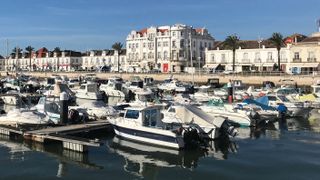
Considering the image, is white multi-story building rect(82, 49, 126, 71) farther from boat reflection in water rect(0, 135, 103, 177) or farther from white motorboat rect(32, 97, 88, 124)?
boat reflection in water rect(0, 135, 103, 177)

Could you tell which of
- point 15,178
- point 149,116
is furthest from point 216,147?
point 15,178

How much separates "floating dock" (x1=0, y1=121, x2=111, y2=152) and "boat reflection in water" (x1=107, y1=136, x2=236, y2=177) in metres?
2.16

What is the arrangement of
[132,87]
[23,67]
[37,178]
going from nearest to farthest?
[37,178] < [132,87] < [23,67]

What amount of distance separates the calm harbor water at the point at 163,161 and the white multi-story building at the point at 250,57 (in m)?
80.7

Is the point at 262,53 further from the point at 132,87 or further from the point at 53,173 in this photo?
the point at 53,173

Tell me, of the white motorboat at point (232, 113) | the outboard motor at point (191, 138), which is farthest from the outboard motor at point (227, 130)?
the white motorboat at point (232, 113)

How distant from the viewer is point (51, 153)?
27062mm

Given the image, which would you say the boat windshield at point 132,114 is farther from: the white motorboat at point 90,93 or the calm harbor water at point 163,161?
the white motorboat at point 90,93

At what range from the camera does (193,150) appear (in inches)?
1073

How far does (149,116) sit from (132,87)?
145 feet

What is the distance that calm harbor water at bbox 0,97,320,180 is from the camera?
2250 centimetres

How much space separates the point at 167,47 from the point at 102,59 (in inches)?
1473

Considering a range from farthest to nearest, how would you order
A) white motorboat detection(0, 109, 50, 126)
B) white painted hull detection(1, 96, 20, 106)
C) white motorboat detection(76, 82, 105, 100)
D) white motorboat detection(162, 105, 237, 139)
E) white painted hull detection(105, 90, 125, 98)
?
white painted hull detection(105, 90, 125, 98) → white motorboat detection(76, 82, 105, 100) → white painted hull detection(1, 96, 20, 106) → white motorboat detection(0, 109, 50, 126) → white motorboat detection(162, 105, 237, 139)

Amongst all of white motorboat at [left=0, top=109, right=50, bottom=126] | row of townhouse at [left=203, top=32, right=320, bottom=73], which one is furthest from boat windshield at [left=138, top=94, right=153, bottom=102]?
row of townhouse at [left=203, top=32, right=320, bottom=73]
